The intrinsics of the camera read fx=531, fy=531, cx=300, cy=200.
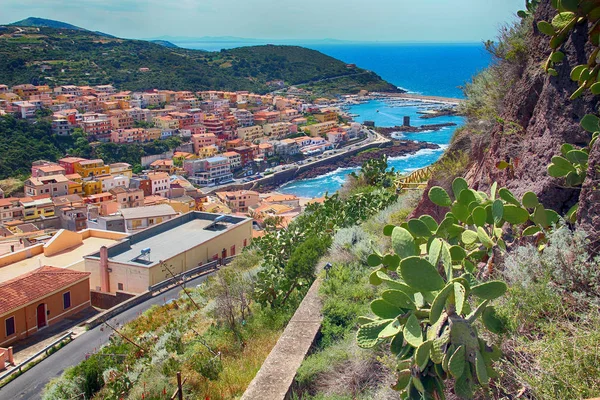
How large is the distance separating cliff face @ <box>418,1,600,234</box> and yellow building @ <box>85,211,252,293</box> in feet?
25.9

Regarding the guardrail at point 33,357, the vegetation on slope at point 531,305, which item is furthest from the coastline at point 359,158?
the vegetation on slope at point 531,305

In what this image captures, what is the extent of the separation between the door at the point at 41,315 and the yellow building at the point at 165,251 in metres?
1.85

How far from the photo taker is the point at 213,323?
18.2 feet

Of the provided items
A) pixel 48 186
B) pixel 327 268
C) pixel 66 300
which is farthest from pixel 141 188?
pixel 327 268

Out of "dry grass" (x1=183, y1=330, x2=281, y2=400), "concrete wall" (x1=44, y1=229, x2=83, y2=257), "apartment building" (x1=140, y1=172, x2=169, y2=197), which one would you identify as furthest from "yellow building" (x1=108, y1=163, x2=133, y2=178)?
"dry grass" (x1=183, y1=330, x2=281, y2=400)

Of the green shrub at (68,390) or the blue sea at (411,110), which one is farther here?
the blue sea at (411,110)

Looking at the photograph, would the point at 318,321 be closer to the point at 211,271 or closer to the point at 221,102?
the point at 211,271

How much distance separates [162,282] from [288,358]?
8355 millimetres

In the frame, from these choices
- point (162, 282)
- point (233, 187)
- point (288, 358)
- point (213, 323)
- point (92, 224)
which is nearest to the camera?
point (288, 358)

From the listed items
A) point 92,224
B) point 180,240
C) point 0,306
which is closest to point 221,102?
point 92,224

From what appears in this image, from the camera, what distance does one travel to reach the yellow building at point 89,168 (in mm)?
36312

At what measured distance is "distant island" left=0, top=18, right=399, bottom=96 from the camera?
69.6 meters

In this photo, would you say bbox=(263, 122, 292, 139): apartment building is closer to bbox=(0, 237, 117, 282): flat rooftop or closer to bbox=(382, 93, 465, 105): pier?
bbox=(382, 93, 465, 105): pier

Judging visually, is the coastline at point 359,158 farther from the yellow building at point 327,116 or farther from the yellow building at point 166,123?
the yellow building at point 166,123
